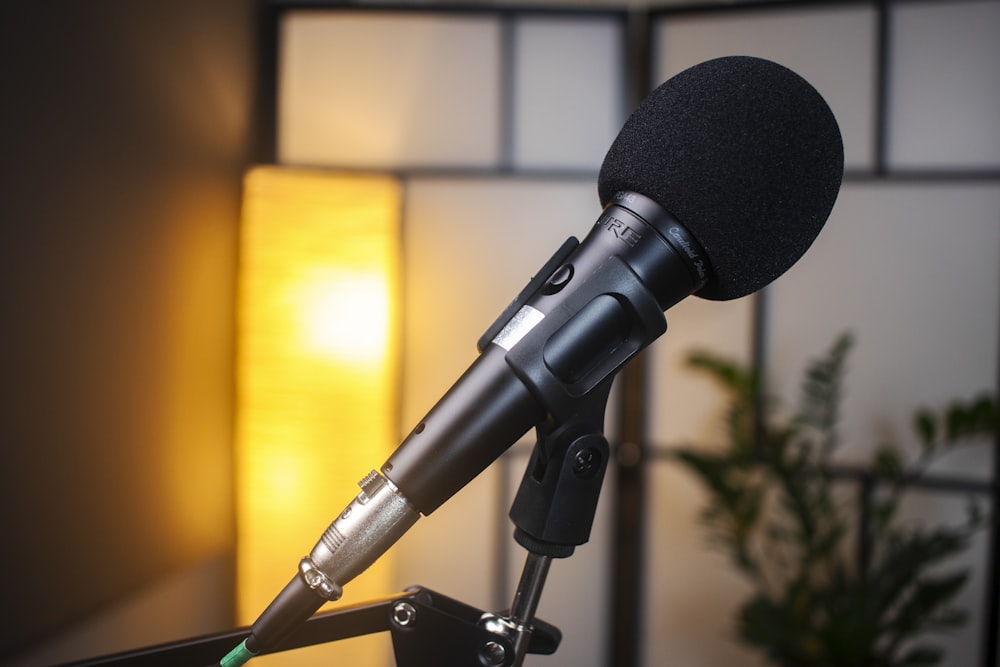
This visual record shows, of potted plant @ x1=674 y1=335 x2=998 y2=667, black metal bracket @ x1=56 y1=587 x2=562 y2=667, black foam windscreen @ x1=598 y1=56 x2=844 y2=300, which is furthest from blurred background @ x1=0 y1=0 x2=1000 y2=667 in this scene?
black foam windscreen @ x1=598 y1=56 x2=844 y2=300

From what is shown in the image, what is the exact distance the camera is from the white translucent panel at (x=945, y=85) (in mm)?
2195

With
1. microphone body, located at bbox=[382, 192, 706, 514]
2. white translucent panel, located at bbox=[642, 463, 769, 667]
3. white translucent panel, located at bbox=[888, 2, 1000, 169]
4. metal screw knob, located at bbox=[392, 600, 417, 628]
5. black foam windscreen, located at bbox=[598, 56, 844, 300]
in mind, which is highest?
white translucent panel, located at bbox=[888, 2, 1000, 169]

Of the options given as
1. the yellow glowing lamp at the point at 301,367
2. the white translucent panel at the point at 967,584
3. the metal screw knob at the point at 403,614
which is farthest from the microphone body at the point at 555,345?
the white translucent panel at the point at 967,584

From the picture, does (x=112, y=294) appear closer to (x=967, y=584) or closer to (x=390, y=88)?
(x=390, y=88)

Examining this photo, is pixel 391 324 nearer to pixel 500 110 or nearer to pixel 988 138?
pixel 500 110

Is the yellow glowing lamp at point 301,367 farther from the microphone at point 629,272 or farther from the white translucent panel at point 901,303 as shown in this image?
the microphone at point 629,272

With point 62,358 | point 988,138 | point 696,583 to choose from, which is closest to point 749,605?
point 696,583

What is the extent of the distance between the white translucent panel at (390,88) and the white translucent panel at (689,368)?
898mm

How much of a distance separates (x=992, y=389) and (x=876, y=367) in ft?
1.10

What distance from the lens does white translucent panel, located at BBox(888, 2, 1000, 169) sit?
220cm

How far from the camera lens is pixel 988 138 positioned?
2.21 m

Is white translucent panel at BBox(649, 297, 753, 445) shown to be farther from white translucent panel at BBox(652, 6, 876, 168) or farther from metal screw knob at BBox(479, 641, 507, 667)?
metal screw knob at BBox(479, 641, 507, 667)

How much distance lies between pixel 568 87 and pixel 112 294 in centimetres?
160

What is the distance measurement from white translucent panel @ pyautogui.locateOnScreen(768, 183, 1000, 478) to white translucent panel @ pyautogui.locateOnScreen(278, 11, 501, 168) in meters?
1.19
